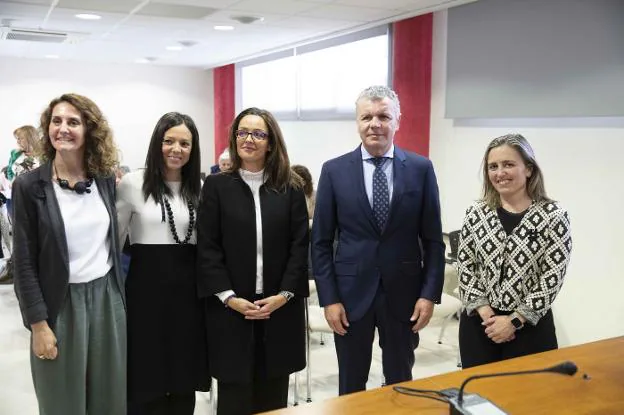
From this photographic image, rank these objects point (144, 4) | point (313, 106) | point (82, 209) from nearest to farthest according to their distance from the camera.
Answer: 1. point (82, 209)
2. point (144, 4)
3. point (313, 106)

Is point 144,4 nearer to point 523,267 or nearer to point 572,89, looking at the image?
point 572,89

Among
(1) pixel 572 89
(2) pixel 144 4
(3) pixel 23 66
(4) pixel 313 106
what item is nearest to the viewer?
(1) pixel 572 89

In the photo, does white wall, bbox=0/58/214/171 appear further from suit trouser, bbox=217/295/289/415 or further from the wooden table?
the wooden table

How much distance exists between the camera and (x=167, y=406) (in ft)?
7.97

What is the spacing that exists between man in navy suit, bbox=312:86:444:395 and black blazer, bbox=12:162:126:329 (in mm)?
977

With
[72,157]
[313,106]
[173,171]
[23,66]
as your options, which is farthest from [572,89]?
[23,66]

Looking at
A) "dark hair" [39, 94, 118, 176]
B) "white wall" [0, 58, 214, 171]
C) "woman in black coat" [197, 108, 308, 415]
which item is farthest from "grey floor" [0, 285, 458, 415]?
"white wall" [0, 58, 214, 171]

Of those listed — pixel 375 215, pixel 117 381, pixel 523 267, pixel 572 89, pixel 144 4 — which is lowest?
pixel 117 381

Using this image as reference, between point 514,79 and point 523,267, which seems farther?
point 514,79

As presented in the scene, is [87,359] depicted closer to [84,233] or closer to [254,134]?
[84,233]

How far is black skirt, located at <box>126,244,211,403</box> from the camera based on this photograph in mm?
2281

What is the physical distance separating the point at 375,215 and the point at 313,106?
17.8 feet

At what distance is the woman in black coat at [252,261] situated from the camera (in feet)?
7.38

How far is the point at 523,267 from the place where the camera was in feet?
7.21
